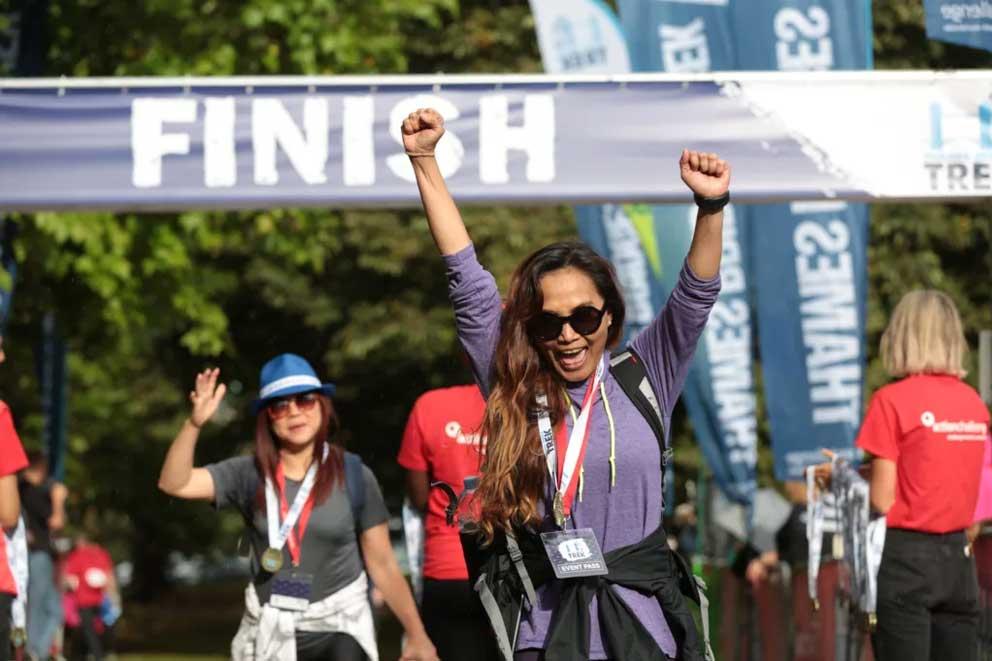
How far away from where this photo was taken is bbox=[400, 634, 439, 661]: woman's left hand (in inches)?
287

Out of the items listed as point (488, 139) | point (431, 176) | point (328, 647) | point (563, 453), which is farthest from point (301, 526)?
point (563, 453)

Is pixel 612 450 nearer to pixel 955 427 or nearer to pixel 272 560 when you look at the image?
pixel 272 560

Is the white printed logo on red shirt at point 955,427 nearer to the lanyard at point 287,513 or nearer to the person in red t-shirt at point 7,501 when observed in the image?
the lanyard at point 287,513

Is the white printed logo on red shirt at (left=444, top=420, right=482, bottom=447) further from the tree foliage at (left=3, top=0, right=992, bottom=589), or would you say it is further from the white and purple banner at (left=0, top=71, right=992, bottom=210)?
the tree foliage at (left=3, top=0, right=992, bottom=589)

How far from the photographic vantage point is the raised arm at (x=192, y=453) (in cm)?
726

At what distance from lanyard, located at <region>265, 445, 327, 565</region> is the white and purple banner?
6.68 feet

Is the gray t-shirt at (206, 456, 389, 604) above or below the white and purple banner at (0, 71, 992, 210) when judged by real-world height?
below

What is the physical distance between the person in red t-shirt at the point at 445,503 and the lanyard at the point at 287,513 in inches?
19.9

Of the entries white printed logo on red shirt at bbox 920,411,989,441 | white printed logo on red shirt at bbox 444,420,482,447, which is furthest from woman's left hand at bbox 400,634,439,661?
white printed logo on red shirt at bbox 920,411,989,441

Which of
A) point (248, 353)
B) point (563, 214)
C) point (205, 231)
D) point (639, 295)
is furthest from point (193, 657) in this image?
point (639, 295)

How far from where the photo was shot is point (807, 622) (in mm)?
11977

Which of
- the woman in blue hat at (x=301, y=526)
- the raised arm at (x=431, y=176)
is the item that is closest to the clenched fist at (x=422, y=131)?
the raised arm at (x=431, y=176)

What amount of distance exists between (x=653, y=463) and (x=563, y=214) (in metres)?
17.0

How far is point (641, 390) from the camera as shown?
14.7 ft
